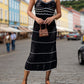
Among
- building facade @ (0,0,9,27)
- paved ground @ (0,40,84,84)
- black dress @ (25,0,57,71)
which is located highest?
building facade @ (0,0,9,27)

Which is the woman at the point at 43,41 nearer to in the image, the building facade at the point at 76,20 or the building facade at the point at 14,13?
the building facade at the point at 14,13

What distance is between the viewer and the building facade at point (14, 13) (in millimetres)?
57500

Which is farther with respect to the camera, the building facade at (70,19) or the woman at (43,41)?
the building facade at (70,19)

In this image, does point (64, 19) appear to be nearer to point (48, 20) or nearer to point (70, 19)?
point (70, 19)

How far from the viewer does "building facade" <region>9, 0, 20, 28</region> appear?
57500mm

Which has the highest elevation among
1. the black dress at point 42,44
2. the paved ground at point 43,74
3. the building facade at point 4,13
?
the building facade at point 4,13

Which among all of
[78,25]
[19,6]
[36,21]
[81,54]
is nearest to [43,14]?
[36,21]

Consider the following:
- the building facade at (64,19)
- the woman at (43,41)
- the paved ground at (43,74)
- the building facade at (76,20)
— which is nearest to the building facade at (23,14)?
the building facade at (64,19)

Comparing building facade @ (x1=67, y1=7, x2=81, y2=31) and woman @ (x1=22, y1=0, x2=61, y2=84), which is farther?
building facade @ (x1=67, y1=7, x2=81, y2=31)

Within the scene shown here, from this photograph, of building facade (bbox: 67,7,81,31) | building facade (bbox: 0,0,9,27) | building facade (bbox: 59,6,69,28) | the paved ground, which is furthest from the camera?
building facade (bbox: 67,7,81,31)

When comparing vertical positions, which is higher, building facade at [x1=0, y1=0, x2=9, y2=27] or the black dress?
building facade at [x1=0, y1=0, x2=9, y2=27]

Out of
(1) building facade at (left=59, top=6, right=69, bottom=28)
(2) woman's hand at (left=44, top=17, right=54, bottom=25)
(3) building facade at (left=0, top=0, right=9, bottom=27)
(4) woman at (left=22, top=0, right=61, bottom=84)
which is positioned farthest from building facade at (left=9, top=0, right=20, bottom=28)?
(2) woman's hand at (left=44, top=17, right=54, bottom=25)

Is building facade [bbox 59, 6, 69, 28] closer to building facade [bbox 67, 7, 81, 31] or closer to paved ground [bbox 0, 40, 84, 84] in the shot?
building facade [bbox 67, 7, 81, 31]

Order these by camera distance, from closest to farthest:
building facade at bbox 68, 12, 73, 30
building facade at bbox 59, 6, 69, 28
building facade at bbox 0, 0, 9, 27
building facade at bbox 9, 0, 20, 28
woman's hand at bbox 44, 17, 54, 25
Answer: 1. woman's hand at bbox 44, 17, 54, 25
2. building facade at bbox 0, 0, 9, 27
3. building facade at bbox 9, 0, 20, 28
4. building facade at bbox 59, 6, 69, 28
5. building facade at bbox 68, 12, 73, 30
